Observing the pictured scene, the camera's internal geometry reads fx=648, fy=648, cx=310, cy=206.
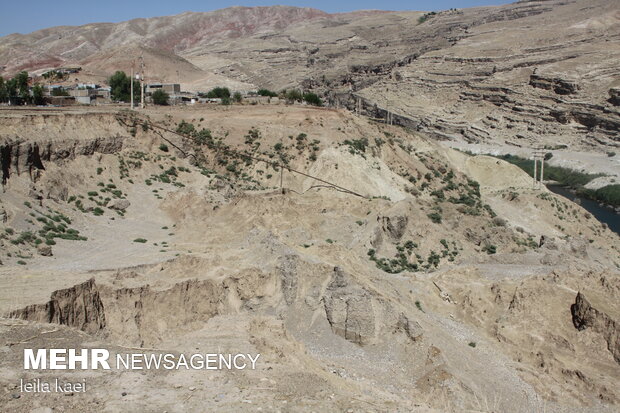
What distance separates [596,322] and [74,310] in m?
13.4

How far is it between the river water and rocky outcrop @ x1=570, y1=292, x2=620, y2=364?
3117 centimetres

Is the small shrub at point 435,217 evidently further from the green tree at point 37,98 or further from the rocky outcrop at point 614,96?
the rocky outcrop at point 614,96

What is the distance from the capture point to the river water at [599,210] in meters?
49.6

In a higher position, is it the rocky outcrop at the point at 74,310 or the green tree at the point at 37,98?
the green tree at the point at 37,98

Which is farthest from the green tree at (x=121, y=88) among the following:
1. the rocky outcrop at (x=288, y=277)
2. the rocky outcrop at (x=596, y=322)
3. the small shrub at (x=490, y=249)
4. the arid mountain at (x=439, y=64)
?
the rocky outcrop at (x=596, y=322)

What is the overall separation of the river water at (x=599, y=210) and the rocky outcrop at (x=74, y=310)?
41210 millimetres

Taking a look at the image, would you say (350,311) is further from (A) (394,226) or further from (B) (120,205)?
(B) (120,205)

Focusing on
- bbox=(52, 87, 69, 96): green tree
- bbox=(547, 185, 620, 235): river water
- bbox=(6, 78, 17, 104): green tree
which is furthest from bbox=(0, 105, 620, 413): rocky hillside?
bbox=(52, 87, 69, 96): green tree

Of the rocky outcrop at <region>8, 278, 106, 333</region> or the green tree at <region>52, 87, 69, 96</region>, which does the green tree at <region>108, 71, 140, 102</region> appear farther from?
the rocky outcrop at <region>8, 278, 106, 333</region>

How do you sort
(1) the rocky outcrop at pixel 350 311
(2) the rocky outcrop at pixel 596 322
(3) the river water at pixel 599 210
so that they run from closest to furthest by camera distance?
(1) the rocky outcrop at pixel 350 311 < (2) the rocky outcrop at pixel 596 322 < (3) the river water at pixel 599 210

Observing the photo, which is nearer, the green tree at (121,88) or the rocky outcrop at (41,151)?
the rocky outcrop at (41,151)

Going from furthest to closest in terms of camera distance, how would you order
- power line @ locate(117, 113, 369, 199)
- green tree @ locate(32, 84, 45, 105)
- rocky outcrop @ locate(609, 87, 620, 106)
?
rocky outcrop @ locate(609, 87, 620, 106)
green tree @ locate(32, 84, 45, 105)
power line @ locate(117, 113, 369, 199)

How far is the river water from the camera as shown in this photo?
49.6 meters

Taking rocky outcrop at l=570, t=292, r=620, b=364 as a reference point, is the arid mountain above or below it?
above
